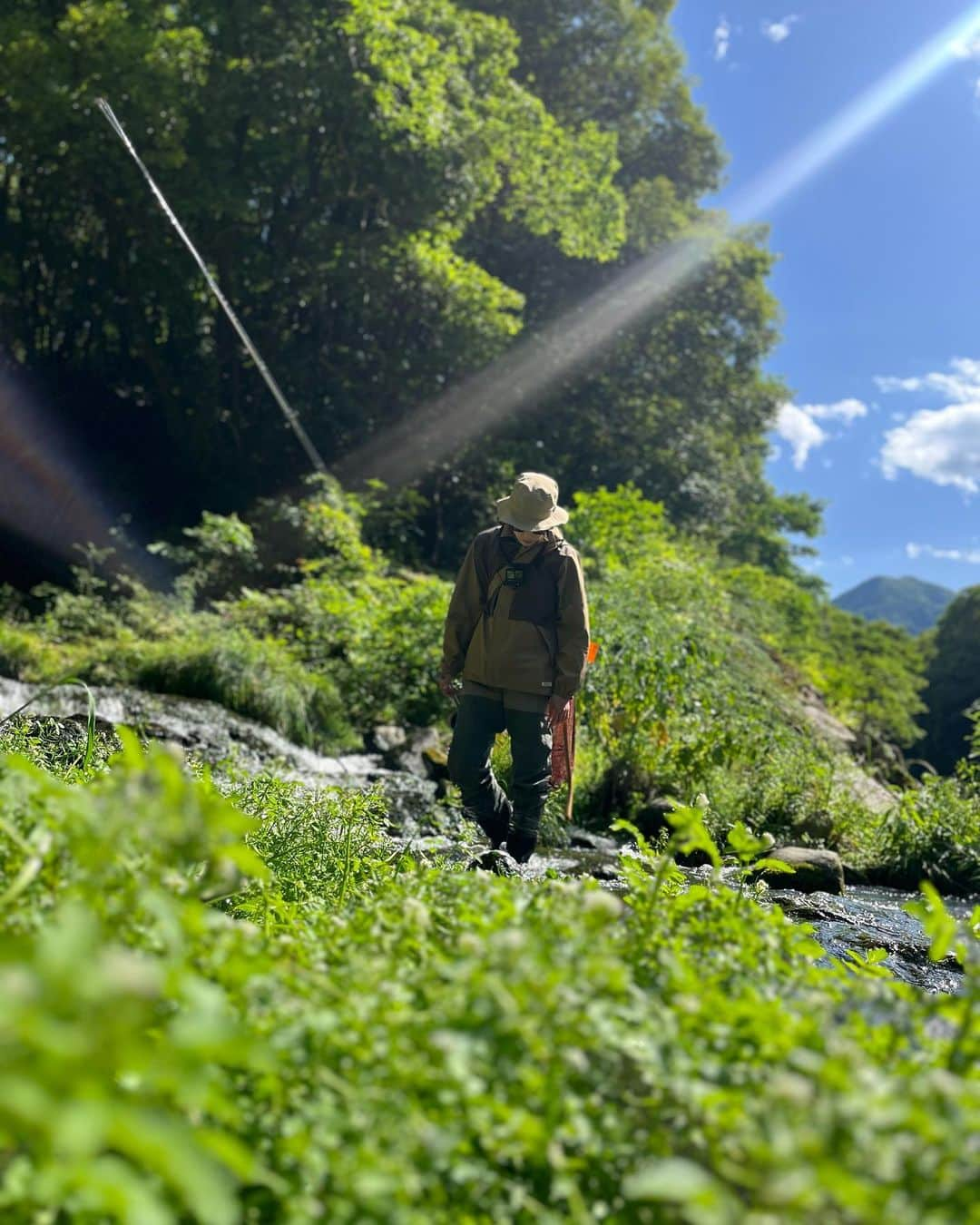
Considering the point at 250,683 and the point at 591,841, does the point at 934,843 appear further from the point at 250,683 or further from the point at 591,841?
the point at 250,683

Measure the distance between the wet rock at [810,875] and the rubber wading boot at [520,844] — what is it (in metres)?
1.74

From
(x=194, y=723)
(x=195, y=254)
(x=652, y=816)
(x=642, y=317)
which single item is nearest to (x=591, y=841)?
(x=652, y=816)

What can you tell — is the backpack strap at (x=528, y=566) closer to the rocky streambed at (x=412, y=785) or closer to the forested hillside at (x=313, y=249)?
the rocky streambed at (x=412, y=785)

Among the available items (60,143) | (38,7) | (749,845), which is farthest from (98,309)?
(749,845)

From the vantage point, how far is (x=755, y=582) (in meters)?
19.9

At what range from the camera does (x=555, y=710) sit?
14.9 feet

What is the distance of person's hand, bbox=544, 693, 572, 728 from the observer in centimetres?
452

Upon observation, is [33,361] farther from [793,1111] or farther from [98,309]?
[793,1111]

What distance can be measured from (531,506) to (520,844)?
69.6 inches

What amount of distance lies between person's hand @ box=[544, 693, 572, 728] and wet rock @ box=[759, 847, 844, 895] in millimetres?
1933

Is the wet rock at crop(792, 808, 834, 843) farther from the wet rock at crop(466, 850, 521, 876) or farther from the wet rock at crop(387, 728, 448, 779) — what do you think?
the wet rock at crop(466, 850, 521, 876)

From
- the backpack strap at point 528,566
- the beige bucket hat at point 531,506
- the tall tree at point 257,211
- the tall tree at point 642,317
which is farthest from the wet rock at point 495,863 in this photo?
the tall tree at point 642,317

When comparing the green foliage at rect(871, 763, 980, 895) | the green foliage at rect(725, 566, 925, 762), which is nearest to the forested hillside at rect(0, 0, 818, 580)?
the green foliage at rect(725, 566, 925, 762)

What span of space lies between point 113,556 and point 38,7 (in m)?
8.79
